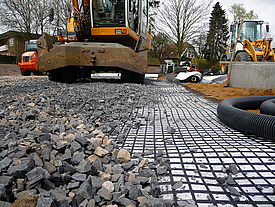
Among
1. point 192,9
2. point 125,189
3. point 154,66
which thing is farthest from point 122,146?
point 192,9

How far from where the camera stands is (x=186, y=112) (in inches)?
118

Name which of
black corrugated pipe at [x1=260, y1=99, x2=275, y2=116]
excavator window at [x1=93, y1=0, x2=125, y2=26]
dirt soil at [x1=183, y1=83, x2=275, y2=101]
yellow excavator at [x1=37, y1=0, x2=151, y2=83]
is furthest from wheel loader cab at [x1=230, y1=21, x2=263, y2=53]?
black corrugated pipe at [x1=260, y1=99, x2=275, y2=116]

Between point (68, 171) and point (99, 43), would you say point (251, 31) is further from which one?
point (68, 171)

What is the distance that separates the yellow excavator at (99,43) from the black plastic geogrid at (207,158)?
9.63 ft

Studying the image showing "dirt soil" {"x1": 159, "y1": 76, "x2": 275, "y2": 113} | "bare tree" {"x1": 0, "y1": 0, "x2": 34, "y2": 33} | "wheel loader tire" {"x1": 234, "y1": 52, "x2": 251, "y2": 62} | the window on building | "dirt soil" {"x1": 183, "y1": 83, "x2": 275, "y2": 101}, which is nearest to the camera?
"dirt soil" {"x1": 159, "y1": 76, "x2": 275, "y2": 113}

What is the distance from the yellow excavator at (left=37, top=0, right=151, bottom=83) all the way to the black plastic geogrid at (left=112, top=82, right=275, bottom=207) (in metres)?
2.94

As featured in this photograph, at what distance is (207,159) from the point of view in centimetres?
148

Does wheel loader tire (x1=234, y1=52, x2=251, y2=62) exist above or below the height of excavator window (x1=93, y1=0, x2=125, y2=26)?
below

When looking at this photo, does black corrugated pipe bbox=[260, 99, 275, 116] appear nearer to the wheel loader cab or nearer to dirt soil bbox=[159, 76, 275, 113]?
dirt soil bbox=[159, 76, 275, 113]

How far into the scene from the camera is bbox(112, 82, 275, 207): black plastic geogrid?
3.60 feet

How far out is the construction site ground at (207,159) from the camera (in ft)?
3.61

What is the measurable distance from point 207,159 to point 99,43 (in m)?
4.68

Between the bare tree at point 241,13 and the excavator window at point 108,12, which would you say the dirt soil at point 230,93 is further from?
the bare tree at point 241,13

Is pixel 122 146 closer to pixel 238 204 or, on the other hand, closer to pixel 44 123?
pixel 44 123
